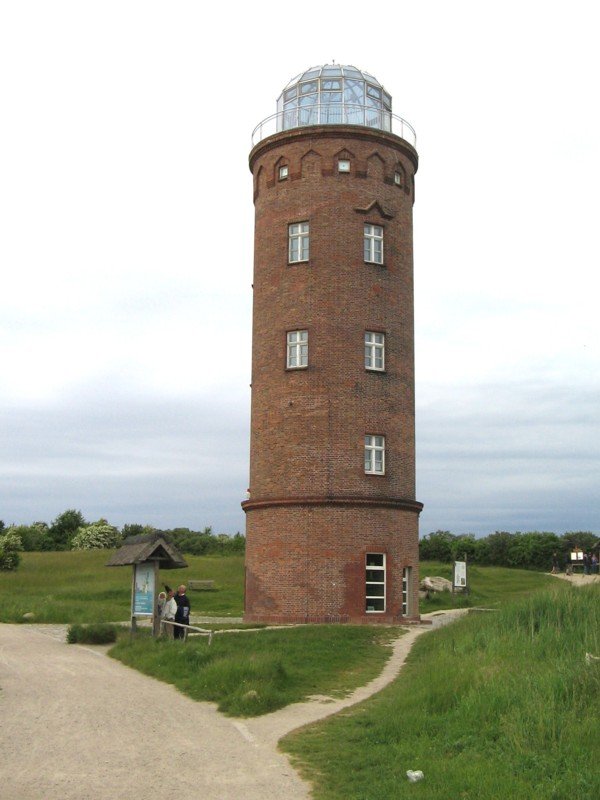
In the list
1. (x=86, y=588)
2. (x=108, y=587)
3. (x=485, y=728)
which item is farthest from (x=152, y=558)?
(x=86, y=588)

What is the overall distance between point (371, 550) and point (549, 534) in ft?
141

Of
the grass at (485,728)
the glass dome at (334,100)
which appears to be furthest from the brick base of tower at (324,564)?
the glass dome at (334,100)

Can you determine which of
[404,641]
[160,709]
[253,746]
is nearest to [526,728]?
[253,746]

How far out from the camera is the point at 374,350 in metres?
30.3

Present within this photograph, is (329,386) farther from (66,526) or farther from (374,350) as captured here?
(66,526)

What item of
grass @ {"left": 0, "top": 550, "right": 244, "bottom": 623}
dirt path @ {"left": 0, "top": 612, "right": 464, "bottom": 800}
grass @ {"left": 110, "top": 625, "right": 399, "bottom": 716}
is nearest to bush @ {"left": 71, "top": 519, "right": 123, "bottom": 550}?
grass @ {"left": 0, "top": 550, "right": 244, "bottom": 623}

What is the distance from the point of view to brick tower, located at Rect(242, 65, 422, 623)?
2852 cm

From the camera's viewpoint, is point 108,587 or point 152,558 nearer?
point 152,558

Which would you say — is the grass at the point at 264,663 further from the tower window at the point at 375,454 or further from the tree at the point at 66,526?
→ the tree at the point at 66,526

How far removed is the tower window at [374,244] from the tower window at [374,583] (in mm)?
10145

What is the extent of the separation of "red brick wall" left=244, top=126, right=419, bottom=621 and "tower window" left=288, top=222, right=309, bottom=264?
10.2 inches

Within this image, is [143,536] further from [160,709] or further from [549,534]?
[549,534]

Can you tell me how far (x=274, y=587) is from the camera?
28703 millimetres

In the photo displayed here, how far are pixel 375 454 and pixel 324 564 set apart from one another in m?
4.10
